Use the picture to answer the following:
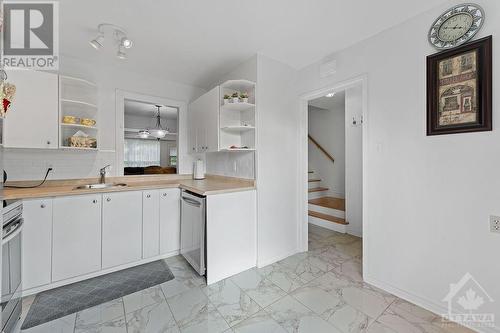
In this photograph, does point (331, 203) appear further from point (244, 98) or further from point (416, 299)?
point (244, 98)

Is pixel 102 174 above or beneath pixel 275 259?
above

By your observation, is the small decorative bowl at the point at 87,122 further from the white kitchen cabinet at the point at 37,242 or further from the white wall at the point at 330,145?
the white wall at the point at 330,145

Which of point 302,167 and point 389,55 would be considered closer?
point 389,55

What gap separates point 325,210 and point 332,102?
7.64ft

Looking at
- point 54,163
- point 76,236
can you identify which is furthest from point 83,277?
point 54,163

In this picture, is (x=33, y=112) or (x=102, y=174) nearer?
(x=33, y=112)

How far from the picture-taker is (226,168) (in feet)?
9.82

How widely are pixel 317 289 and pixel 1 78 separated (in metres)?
2.78

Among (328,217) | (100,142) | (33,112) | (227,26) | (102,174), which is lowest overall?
(328,217)

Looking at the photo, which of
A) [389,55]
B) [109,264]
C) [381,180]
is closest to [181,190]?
[109,264]

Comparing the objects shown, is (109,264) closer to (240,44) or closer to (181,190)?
(181,190)

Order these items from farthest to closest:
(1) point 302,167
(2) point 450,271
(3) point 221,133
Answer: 1. (1) point 302,167
2. (3) point 221,133
3. (2) point 450,271

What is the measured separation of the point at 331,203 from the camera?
4.14 m

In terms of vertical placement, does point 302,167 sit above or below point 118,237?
above
